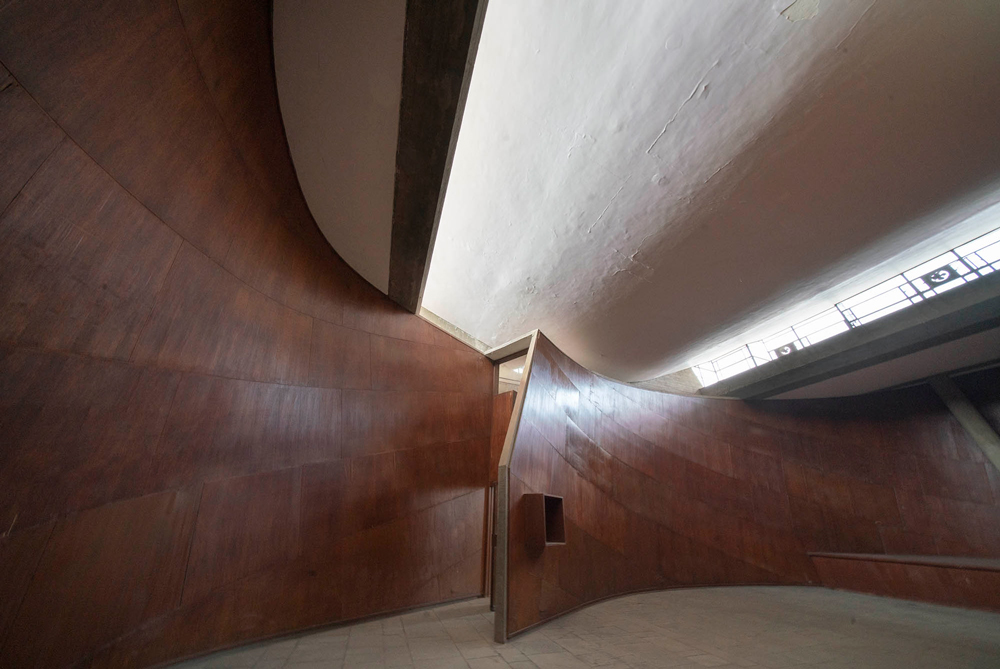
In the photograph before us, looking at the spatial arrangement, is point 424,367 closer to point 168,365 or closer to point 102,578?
point 168,365

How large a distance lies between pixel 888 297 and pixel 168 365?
778cm

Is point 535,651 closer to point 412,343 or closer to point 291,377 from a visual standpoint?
point 291,377

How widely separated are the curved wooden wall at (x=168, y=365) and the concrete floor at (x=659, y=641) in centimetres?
42

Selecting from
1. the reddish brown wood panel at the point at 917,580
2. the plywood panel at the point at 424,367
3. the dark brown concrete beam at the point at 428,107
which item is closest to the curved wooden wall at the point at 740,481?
the reddish brown wood panel at the point at 917,580

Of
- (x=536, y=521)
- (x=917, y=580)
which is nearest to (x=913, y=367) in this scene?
(x=917, y=580)

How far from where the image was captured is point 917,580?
199 inches

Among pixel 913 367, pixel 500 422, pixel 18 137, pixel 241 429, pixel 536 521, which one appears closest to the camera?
pixel 18 137

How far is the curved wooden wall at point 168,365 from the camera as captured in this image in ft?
5.03

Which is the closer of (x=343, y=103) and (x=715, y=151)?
(x=343, y=103)

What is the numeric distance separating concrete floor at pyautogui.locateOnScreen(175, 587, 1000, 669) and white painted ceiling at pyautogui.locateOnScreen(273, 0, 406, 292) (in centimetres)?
321

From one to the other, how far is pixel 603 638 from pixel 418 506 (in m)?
2.10

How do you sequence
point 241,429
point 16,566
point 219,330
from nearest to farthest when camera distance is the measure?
point 16,566
point 219,330
point 241,429

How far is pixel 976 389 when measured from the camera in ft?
21.2

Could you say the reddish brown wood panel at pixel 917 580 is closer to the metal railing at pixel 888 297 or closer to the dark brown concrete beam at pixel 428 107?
the metal railing at pixel 888 297
